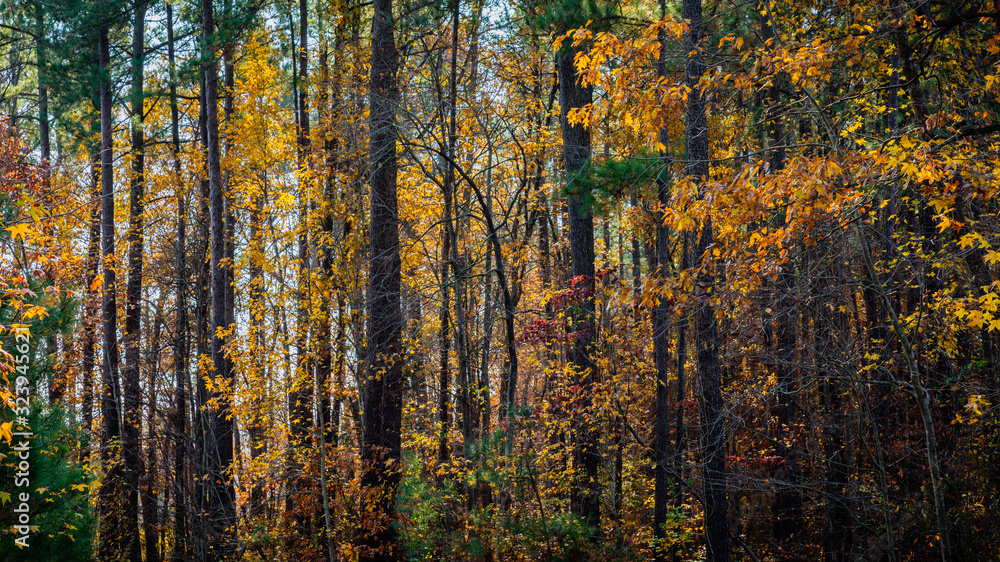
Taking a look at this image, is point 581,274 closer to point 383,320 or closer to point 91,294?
point 383,320

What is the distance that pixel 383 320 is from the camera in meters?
9.30

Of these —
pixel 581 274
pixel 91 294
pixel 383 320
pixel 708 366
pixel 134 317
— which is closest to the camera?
pixel 708 366

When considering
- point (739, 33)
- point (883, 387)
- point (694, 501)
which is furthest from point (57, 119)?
point (883, 387)

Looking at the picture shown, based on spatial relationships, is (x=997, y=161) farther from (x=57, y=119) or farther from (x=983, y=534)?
(x=57, y=119)

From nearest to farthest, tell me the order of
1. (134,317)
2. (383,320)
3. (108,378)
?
(383,320) → (108,378) → (134,317)

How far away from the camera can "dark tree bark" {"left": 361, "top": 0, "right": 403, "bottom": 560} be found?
28.8 ft

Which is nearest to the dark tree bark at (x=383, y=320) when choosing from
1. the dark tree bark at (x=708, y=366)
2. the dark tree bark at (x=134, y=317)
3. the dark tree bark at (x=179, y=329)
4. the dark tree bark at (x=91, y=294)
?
the dark tree bark at (x=179, y=329)

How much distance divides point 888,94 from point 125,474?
1490 cm

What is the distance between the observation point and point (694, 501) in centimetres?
1221

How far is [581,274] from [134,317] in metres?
9.82

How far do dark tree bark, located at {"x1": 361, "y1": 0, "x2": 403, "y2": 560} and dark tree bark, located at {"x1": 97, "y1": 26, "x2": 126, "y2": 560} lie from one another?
475cm

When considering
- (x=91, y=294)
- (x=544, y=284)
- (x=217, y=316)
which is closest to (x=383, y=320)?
(x=217, y=316)

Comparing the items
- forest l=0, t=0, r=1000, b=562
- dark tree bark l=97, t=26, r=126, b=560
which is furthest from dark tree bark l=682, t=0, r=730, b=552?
dark tree bark l=97, t=26, r=126, b=560

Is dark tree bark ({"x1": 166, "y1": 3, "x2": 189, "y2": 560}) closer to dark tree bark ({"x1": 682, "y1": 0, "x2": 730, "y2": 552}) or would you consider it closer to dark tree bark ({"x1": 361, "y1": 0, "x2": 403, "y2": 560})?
dark tree bark ({"x1": 361, "y1": 0, "x2": 403, "y2": 560})
